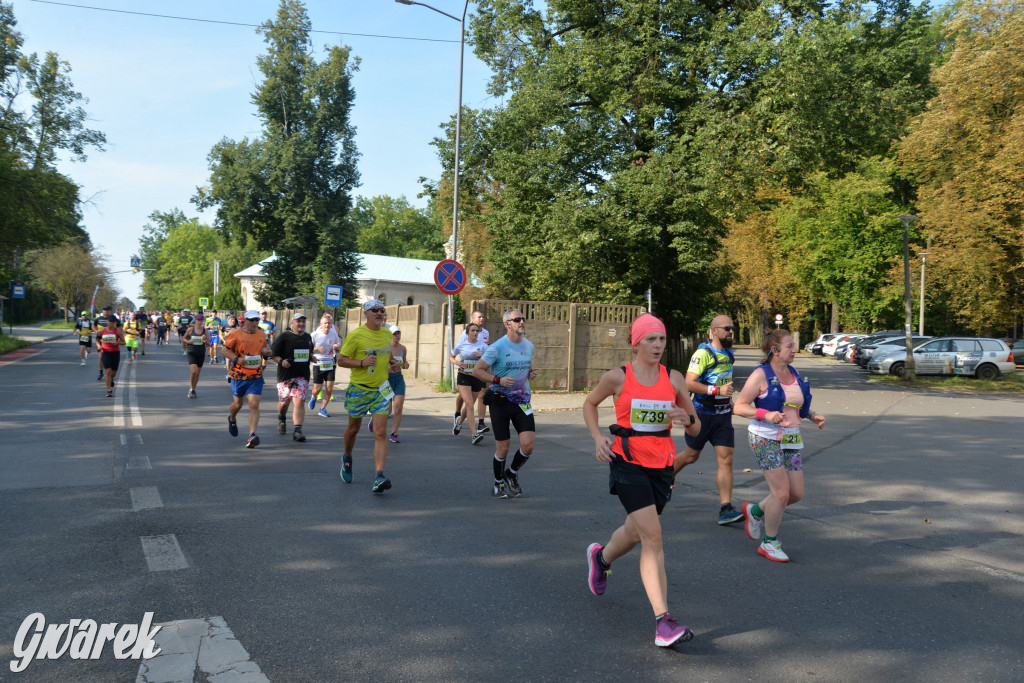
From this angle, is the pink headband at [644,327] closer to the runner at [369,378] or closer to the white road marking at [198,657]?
the white road marking at [198,657]

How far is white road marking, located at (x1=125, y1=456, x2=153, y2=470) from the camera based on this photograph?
8.68 m

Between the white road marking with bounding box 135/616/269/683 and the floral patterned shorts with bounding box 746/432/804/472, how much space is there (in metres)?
3.72

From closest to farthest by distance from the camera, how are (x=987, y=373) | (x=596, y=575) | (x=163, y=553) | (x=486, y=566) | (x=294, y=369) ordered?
(x=596, y=575) < (x=486, y=566) < (x=163, y=553) < (x=294, y=369) < (x=987, y=373)

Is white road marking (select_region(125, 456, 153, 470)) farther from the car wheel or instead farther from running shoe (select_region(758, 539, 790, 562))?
the car wheel

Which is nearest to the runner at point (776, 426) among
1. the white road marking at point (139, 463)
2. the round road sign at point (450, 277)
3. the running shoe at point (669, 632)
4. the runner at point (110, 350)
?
the running shoe at point (669, 632)

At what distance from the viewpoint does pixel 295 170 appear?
47344 millimetres

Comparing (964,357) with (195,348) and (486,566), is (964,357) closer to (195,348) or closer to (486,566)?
(195,348)

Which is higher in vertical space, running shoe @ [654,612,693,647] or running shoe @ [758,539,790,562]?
running shoe @ [654,612,693,647]

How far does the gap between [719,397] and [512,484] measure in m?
2.17

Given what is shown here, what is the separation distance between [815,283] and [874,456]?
44.2 metres

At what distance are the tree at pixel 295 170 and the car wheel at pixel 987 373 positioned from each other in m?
34.0

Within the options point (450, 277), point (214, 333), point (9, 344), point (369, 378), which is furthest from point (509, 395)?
point (9, 344)

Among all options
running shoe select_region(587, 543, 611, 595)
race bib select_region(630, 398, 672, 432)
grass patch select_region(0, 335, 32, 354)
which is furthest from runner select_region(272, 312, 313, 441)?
grass patch select_region(0, 335, 32, 354)

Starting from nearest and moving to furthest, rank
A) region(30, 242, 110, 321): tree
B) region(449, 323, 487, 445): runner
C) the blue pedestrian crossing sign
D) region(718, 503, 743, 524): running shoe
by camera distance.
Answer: region(718, 503, 743, 524): running shoe, region(449, 323, 487, 445): runner, the blue pedestrian crossing sign, region(30, 242, 110, 321): tree
